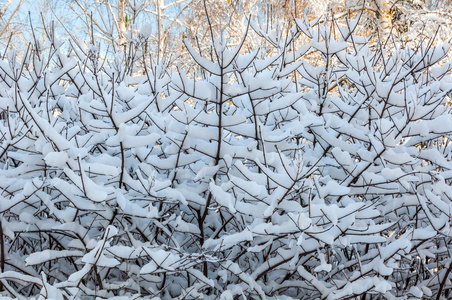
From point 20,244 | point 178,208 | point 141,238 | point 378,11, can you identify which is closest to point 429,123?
point 178,208

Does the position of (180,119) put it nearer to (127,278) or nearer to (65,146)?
(65,146)

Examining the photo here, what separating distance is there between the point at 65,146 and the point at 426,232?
1.14 meters

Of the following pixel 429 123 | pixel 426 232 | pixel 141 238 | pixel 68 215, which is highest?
pixel 429 123

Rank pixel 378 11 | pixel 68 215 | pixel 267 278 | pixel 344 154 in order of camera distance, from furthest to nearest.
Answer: pixel 378 11
pixel 267 278
pixel 344 154
pixel 68 215

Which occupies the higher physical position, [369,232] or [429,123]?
[429,123]

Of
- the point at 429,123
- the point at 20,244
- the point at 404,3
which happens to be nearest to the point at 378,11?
the point at 404,3

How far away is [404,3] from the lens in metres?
9.08

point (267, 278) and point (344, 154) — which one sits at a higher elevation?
point (344, 154)

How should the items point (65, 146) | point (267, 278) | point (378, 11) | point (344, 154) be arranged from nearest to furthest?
point (65, 146) → point (344, 154) → point (267, 278) → point (378, 11)

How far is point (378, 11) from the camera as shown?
888 centimetres

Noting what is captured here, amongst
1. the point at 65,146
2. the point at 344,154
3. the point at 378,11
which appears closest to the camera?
the point at 65,146

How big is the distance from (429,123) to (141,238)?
114 centimetres

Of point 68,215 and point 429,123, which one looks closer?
point 68,215

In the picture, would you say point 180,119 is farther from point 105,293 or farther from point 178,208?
point 105,293
